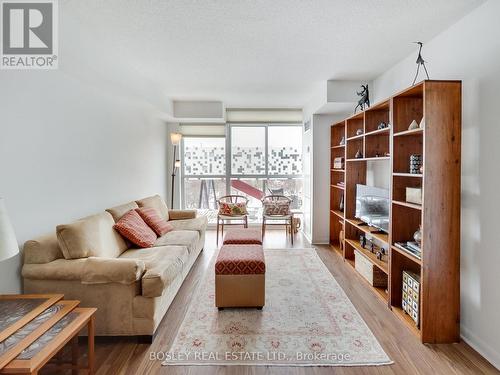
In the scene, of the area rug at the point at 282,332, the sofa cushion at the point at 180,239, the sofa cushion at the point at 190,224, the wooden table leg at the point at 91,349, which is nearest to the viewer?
the wooden table leg at the point at 91,349

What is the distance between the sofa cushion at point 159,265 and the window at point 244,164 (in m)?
3.13

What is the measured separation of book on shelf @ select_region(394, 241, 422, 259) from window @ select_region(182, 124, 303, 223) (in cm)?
359

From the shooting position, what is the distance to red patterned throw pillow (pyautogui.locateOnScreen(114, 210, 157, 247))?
306cm

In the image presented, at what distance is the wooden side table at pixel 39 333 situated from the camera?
4.35 feet

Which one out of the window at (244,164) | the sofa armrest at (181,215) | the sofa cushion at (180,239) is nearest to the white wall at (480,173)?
the sofa cushion at (180,239)

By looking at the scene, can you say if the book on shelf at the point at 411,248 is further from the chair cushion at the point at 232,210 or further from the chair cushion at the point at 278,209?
the chair cushion at the point at 232,210

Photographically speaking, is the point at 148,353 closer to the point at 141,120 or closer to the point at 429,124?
the point at 429,124

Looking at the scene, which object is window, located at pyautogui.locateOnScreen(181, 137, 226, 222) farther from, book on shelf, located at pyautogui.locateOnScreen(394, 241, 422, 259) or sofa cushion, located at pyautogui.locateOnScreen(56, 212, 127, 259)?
book on shelf, located at pyautogui.locateOnScreen(394, 241, 422, 259)

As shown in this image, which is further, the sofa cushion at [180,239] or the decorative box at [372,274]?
the sofa cushion at [180,239]

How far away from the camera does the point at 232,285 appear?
2643 mm

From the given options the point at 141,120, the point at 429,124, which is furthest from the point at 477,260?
the point at 141,120

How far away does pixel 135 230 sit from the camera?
10.3ft

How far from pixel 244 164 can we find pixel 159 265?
4.02 metres

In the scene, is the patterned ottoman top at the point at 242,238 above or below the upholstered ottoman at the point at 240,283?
above
